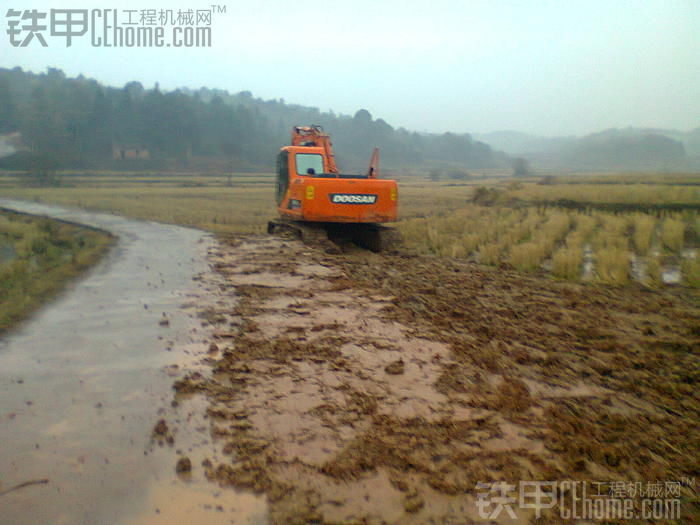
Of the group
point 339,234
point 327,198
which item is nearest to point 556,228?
point 339,234

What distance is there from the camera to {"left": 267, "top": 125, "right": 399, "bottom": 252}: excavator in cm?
1184

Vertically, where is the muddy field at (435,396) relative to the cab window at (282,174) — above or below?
below

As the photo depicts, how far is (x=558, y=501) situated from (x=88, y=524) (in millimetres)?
2420

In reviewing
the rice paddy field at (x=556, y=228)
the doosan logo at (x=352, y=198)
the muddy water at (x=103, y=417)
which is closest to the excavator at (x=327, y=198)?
the doosan logo at (x=352, y=198)

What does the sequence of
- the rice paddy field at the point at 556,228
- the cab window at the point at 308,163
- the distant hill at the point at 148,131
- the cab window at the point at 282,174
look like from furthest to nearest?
the distant hill at the point at 148,131
the cab window at the point at 282,174
the cab window at the point at 308,163
the rice paddy field at the point at 556,228

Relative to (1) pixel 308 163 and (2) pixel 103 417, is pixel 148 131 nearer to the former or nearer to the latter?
(1) pixel 308 163

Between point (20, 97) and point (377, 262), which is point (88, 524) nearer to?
point (377, 262)

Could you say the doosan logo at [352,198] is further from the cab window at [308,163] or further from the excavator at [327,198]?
the cab window at [308,163]

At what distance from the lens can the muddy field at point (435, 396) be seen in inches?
129

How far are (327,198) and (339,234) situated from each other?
2276mm

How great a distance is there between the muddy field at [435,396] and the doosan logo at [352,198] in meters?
4.25

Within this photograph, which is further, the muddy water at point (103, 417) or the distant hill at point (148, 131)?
the distant hill at point (148, 131)
